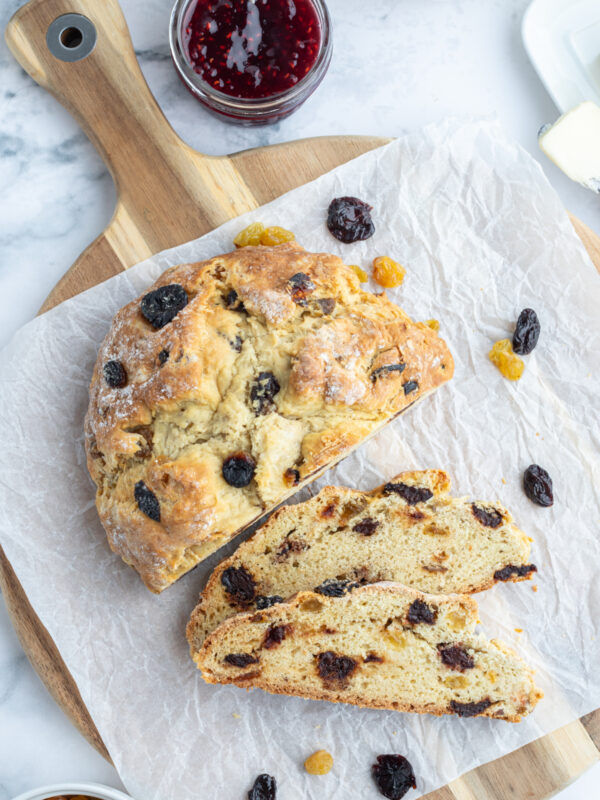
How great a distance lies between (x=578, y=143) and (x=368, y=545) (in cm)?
236

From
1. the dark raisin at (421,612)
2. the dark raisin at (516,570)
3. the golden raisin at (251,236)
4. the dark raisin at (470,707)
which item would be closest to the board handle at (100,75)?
the golden raisin at (251,236)

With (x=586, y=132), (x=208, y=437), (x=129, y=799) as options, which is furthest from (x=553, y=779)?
(x=586, y=132)

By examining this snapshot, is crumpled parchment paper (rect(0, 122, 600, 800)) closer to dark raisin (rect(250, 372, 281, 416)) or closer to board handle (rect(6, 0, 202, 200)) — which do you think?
board handle (rect(6, 0, 202, 200))

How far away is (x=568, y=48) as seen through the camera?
4203 mm

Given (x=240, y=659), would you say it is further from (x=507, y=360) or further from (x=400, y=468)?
(x=507, y=360)

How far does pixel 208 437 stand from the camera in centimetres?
324

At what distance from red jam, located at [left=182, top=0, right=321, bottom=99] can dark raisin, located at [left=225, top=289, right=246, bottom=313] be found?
3.80ft

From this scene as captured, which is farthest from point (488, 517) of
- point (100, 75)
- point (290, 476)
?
point (100, 75)

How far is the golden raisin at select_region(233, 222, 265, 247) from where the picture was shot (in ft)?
12.5

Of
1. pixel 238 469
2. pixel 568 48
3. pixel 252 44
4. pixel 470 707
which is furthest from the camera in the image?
pixel 568 48

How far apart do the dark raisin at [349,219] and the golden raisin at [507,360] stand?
0.88 m

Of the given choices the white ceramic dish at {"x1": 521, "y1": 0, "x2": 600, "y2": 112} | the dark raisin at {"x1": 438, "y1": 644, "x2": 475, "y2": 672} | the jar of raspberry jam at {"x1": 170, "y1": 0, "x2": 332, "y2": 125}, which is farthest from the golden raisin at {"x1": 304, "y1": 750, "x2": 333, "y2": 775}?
the white ceramic dish at {"x1": 521, "y1": 0, "x2": 600, "y2": 112}

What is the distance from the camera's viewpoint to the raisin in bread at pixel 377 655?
11.5 ft

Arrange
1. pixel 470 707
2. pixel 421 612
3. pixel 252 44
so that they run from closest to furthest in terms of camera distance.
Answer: pixel 421 612 < pixel 470 707 < pixel 252 44
